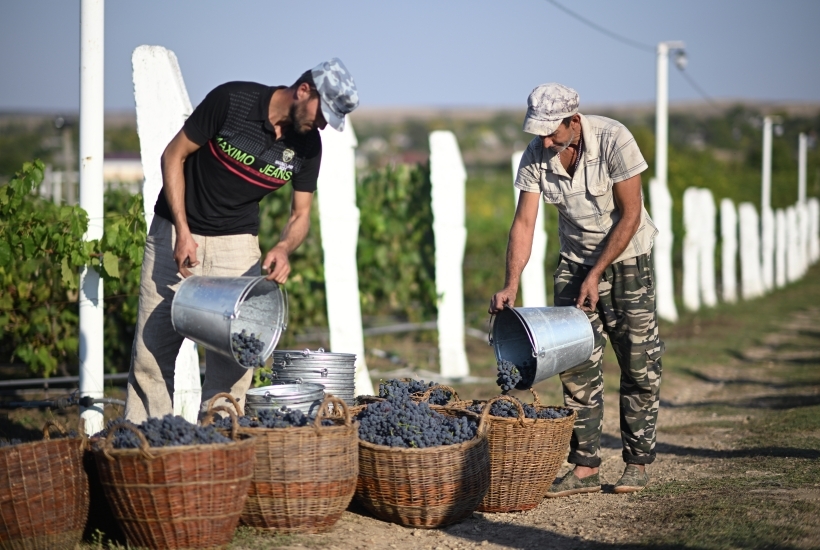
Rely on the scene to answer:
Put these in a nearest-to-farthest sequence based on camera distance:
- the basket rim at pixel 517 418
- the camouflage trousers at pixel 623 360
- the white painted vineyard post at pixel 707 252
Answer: the basket rim at pixel 517 418 < the camouflage trousers at pixel 623 360 < the white painted vineyard post at pixel 707 252

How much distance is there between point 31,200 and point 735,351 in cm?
917

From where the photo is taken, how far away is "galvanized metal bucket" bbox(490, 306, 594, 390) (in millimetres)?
4617

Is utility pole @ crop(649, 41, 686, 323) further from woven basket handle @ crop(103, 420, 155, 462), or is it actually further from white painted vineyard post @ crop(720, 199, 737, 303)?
woven basket handle @ crop(103, 420, 155, 462)

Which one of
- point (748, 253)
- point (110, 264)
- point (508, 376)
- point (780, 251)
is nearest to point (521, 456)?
point (508, 376)

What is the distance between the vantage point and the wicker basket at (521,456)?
180 inches

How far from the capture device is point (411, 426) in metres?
4.32

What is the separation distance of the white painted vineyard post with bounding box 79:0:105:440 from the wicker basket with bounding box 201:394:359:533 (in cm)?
178

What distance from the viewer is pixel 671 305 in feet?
55.5

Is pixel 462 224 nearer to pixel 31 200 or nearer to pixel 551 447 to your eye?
pixel 31 200

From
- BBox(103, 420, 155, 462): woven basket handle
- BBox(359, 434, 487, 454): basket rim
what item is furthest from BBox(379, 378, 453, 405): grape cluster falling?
BBox(103, 420, 155, 462): woven basket handle

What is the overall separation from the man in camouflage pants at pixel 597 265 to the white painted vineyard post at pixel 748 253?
20490 millimetres

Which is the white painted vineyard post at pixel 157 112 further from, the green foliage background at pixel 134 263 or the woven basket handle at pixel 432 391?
the woven basket handle at pixel 432 391

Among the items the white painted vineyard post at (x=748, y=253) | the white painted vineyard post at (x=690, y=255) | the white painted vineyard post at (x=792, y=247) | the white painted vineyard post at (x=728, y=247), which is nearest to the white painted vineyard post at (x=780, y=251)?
the white painted vineyard post at (x=792, y=247)

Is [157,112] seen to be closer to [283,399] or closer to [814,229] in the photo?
[283,399]
